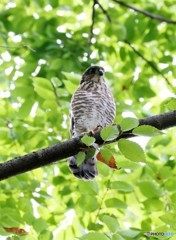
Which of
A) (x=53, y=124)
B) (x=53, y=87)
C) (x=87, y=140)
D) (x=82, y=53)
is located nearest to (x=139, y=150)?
(x=87, y=140)

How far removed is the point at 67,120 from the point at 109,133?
1994 mm

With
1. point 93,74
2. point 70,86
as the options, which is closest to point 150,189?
point 70,86

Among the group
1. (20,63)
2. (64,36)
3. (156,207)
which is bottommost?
(156,207)

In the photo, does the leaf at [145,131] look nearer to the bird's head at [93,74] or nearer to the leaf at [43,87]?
the leaf at [43,87]

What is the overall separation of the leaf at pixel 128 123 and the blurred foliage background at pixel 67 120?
199mm

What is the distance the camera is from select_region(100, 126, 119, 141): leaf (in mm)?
2434

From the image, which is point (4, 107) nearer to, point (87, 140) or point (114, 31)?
point (114, 31)

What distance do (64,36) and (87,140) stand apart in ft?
9.19

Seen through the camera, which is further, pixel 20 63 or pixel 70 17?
pixel 70 17

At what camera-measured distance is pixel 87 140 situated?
8.02 ft

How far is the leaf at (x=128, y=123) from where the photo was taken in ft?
7.84

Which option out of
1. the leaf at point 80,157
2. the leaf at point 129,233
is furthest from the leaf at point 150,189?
the leaf at point 80,157

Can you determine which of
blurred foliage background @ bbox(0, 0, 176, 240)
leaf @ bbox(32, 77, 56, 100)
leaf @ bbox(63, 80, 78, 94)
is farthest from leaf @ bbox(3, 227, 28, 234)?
leaf @ bbox(63, 80, 78, 94)

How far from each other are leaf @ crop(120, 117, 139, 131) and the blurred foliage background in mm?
199
